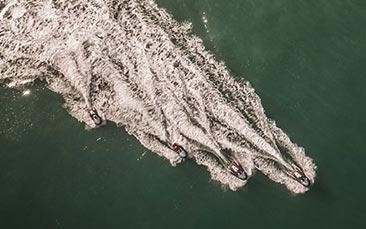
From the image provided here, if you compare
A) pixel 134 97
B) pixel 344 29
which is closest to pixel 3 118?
pixel 134 97

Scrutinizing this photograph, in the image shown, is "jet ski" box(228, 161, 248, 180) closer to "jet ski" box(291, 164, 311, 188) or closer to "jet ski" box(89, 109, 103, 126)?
"jet ski" box(291, 164, 311, 188)

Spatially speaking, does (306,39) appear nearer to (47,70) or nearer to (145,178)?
(145,178)

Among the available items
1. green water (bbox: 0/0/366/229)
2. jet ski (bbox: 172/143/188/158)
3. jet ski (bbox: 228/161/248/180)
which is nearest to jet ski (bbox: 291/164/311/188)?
green water (bbox: 0/0/366/229)

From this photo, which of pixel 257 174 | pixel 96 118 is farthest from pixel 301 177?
pixel 96 118

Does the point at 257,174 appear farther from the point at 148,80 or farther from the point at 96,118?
the point at 96,118

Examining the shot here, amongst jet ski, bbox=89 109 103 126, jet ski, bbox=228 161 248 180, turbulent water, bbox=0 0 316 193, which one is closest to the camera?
jet ski, bbox=228 161 248 180

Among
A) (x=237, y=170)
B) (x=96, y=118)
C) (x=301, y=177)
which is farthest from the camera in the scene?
(x=96, y=118)
